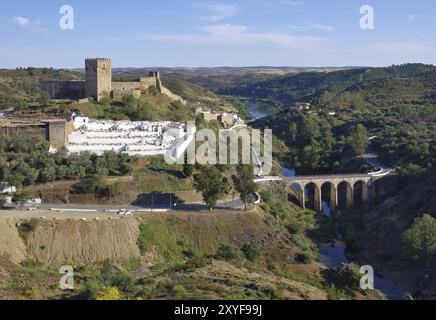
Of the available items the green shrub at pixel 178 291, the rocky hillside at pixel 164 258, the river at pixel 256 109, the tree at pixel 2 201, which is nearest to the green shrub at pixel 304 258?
the rocky hillside at pixel 164 258

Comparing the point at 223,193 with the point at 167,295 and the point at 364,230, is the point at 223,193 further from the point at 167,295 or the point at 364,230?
the point at 167,295

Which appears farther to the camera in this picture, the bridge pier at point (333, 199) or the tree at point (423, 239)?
the bridge pier at point (333, 199)

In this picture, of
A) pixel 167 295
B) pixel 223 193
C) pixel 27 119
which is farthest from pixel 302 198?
pixel 167 295

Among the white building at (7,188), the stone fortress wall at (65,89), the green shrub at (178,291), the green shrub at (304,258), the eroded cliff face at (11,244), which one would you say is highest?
the stone fortress wall at (65,89)

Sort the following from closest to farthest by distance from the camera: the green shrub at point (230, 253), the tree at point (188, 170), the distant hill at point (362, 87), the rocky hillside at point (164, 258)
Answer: the rocky hillside at point (164, 258) < the green shrub at point (230, 253) < the tree at point (188, 170) < the distant hill at point (362, 87)

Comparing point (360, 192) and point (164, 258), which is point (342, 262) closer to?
point (164, 258)

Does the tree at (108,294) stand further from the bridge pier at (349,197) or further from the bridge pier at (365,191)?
the bridge pier at (365,191)
